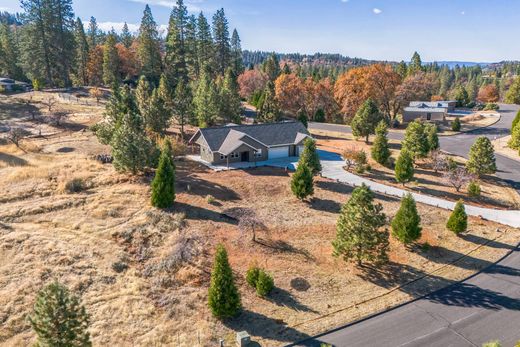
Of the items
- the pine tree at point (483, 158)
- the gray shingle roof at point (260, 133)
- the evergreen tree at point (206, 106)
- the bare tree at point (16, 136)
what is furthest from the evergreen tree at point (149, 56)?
the pine tree at point (483, 158)

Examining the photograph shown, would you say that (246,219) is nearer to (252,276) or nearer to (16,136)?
(252,276)

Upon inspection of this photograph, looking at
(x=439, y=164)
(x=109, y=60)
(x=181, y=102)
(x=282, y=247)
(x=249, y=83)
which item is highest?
(x=109, y=60)

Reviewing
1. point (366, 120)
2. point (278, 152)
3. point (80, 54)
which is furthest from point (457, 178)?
point (80, 54)

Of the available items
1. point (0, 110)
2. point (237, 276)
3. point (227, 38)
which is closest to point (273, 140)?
point (237, 276)

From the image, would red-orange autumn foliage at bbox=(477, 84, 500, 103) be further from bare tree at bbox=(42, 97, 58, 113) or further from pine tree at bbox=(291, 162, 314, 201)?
bare tree at bbox=(42, 97, 58, 113)

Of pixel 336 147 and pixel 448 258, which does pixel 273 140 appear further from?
pixel 448 258

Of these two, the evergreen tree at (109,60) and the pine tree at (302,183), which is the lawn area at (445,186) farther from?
the evergreen tree at (109,60)
